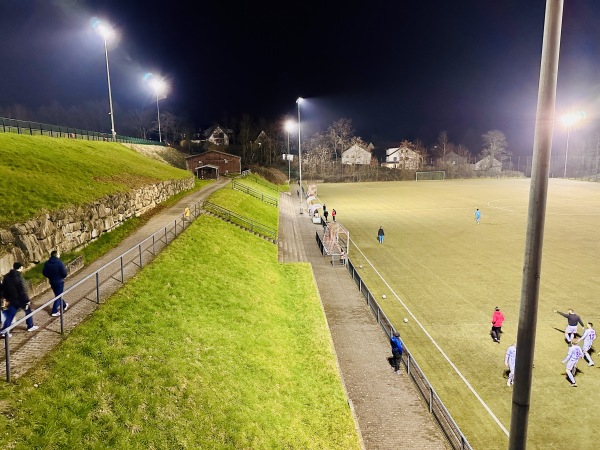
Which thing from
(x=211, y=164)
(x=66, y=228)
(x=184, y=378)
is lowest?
(x=184, y=378)

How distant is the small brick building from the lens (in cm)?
6366

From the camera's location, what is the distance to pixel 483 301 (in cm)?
2048

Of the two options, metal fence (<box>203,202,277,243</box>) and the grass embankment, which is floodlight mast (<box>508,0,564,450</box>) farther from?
metal fence (<box>203,202,277,243</box>)

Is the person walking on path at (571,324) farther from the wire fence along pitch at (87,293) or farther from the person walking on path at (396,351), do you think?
the wire fence along pitch at (87,293)

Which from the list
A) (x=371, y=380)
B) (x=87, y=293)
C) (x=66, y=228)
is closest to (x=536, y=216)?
(x=371, y=380)

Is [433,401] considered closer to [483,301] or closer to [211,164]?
[483,301]

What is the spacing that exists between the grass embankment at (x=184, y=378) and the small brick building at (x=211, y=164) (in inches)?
1869

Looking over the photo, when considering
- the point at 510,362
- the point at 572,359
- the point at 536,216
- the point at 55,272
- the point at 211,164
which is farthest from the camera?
the point at 211,164

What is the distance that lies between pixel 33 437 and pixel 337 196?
6488cm

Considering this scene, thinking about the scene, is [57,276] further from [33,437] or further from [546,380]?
[546,380]

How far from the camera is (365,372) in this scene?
44.8 feet

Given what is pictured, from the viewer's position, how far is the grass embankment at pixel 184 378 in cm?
774

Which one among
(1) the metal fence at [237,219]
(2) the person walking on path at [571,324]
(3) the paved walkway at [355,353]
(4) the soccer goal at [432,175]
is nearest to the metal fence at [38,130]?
(1) the metal fence at [237,219]

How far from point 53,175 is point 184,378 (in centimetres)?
1659
